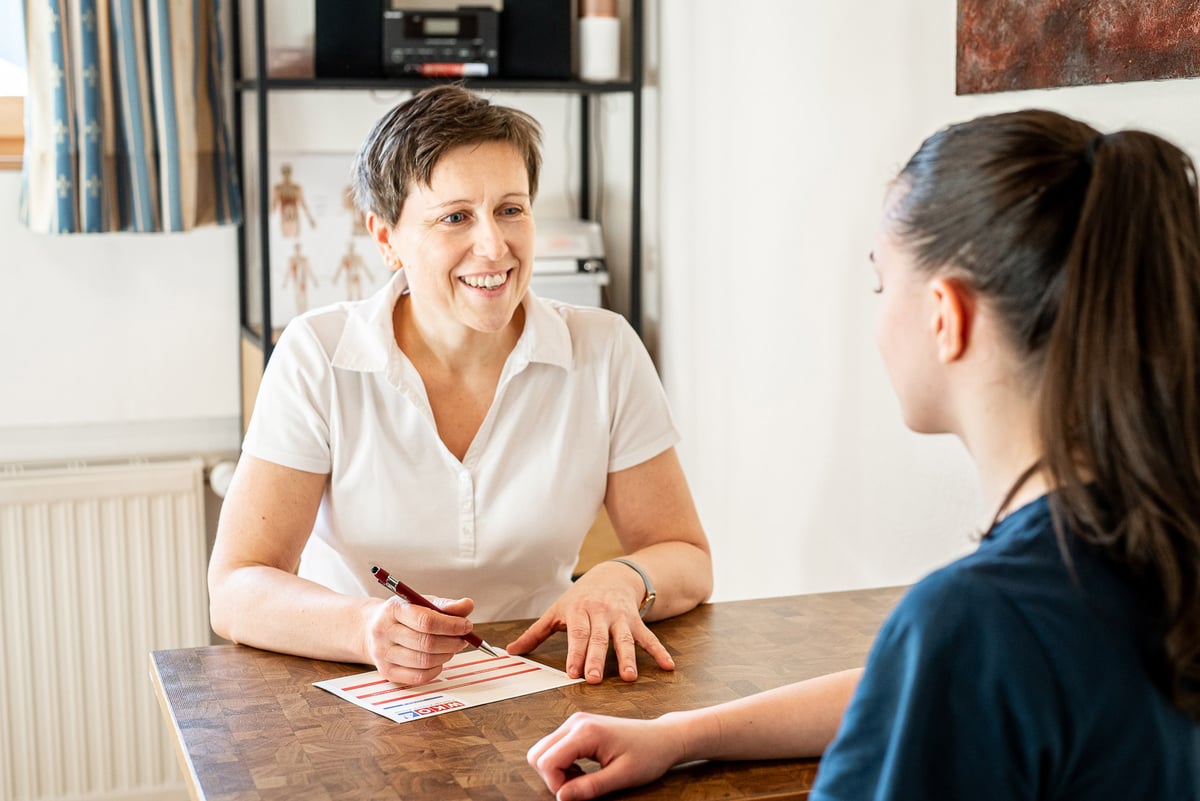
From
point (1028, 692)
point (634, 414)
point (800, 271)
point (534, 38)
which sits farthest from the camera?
point (534, 38)

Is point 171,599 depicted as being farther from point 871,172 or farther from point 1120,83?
point 1120,83

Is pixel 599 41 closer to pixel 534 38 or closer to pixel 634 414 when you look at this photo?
pixel 534 38

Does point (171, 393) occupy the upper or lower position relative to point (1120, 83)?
lower

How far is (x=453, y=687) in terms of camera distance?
4.41 ft

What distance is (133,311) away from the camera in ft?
9.36

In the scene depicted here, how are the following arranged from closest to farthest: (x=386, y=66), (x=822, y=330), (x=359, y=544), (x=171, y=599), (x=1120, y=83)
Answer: (x=1120, y=83) → (x=359, y=544) → (x=822, y=330) → (x=386, y=66) → (x=171, y=599)

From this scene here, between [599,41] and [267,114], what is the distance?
73cm

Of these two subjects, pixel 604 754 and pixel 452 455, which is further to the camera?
pixel 452 455

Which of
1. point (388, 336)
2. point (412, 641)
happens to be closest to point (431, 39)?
point (388, 336)

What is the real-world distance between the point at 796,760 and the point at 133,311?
214 centimetres

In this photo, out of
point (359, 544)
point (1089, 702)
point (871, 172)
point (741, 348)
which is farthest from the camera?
point (741, 348)

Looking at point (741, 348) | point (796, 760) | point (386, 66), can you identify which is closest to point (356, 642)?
point (796, 760)

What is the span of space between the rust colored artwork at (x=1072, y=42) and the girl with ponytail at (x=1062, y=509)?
0.72 m

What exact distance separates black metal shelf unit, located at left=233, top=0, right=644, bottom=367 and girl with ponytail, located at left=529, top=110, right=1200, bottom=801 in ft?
6.45
